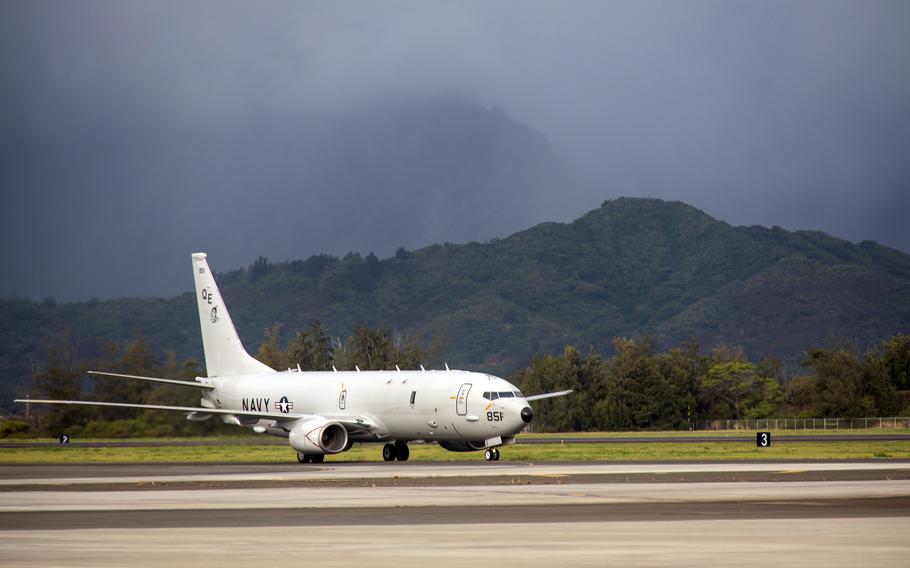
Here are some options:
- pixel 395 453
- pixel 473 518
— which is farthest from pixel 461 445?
pixel 473 518

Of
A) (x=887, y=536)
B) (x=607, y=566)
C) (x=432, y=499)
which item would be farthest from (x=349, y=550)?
(x=432, y=499)

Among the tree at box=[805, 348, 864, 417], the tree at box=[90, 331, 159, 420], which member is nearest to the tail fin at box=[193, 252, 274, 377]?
the tree at box=[90, 331, 159, 420]

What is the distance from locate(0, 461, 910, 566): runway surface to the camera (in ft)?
54.7

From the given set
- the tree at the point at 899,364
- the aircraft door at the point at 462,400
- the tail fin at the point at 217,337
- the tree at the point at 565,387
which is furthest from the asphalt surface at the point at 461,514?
the tree at the point at 899,364

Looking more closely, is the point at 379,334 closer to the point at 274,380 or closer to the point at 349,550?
the point at 274,380

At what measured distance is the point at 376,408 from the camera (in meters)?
55.4

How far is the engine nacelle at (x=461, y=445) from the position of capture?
54478 millimetres

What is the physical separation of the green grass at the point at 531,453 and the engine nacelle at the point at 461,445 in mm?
413

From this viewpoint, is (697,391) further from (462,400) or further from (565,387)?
(462,400)

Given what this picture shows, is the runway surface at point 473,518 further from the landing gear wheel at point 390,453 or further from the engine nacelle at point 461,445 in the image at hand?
the landing gear wheel at point 390,453

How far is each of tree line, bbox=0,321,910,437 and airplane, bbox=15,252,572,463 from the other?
13.4 m

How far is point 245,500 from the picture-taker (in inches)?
1104

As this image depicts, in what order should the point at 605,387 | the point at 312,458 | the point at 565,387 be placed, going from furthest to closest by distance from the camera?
the point at 565,387 < the point at 605,387 < the point at 312,458

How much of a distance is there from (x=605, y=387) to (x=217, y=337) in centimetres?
6830
